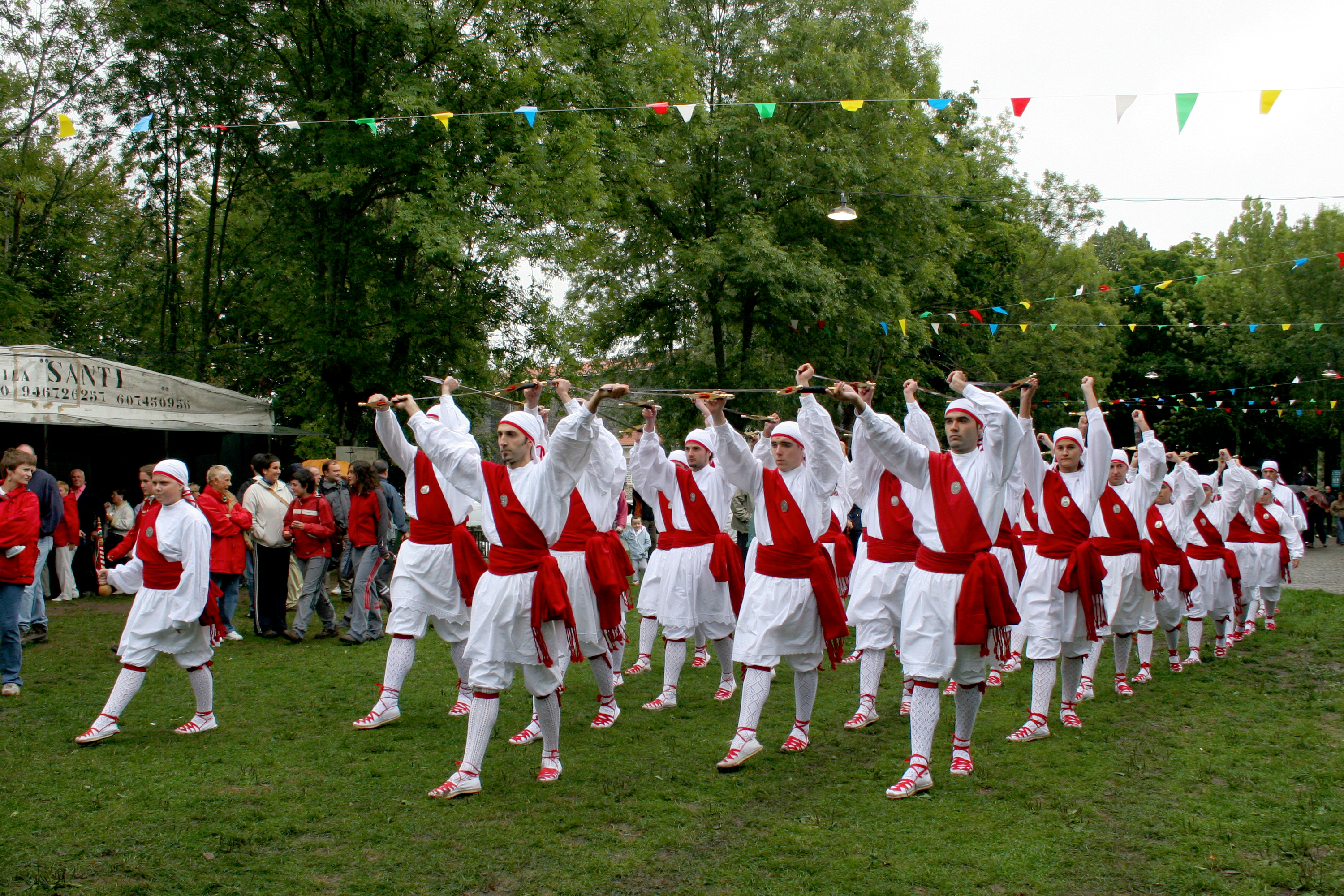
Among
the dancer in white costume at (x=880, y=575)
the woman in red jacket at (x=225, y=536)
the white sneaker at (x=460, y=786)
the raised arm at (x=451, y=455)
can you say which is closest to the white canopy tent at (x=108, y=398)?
the woman in red jacket at (x=225, y=536)

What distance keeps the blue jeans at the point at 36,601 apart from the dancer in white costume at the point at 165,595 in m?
4.71

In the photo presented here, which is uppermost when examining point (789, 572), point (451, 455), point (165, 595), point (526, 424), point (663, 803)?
point (526, 424)

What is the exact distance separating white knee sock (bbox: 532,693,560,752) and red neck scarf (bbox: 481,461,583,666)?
27 centimetres

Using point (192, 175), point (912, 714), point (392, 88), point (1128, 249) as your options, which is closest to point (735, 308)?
point (392, 88)

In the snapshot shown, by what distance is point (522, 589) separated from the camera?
5441 mm

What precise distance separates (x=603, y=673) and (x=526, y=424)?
2.13 meters

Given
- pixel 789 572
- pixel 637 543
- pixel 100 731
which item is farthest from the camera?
pixel 637 543

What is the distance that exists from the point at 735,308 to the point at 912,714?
58.1ft

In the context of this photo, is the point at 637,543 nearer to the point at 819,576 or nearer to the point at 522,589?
the point at 819,576

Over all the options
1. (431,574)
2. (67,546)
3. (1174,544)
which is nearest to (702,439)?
(431,574)

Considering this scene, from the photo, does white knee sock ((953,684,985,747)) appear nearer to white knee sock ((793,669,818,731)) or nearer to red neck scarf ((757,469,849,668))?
red neck scarf ((757,469,849,668))

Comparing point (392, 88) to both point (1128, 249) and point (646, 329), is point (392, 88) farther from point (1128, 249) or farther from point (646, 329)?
point (1128, 249)

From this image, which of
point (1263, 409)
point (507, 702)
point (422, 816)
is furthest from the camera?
point (1263, 409)

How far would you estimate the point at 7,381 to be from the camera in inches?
549
